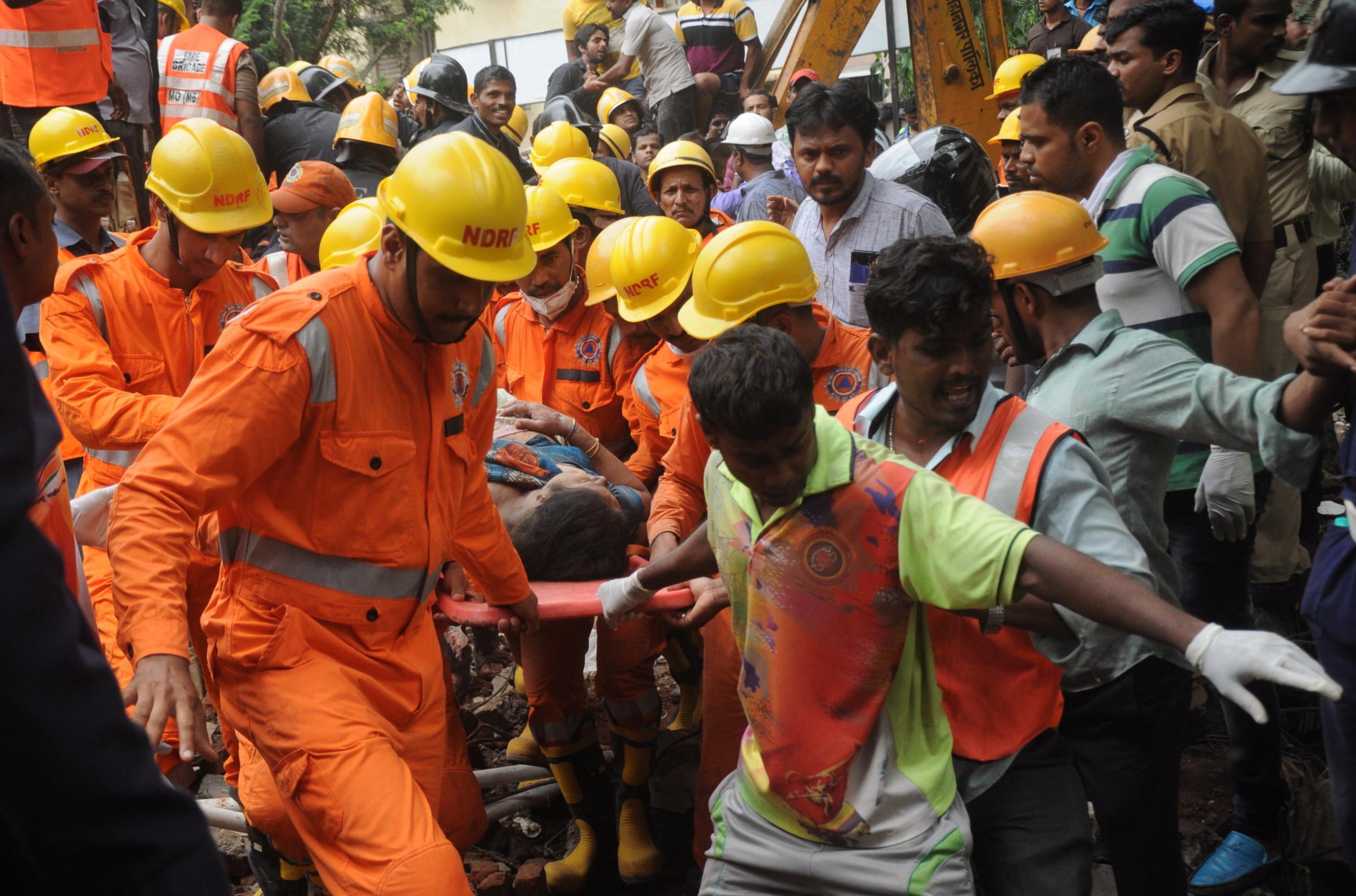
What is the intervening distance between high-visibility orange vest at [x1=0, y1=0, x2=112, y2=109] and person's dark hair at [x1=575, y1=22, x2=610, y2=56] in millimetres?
6534

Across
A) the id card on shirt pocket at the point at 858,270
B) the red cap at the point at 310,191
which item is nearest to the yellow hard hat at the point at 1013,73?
the id card on shirt pocket at the point at 858,270

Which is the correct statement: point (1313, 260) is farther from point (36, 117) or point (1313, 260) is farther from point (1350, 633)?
point (36, 117)

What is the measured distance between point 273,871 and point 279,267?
3.06 metres

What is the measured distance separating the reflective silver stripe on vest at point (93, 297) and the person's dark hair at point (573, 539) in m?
1.98

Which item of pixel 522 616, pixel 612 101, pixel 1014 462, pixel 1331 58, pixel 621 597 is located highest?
pixel 1331 58

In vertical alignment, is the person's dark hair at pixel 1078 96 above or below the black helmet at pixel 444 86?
above

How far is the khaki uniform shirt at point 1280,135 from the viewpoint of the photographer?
511 cm

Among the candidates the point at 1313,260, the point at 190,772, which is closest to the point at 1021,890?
the point at 190,772

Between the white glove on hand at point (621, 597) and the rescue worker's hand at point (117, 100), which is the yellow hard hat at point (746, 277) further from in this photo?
the rescue worker's hand at point (117, 100)

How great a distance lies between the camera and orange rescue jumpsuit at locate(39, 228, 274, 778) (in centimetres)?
437

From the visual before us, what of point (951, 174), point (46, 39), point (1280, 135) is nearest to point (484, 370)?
point (951, 174)

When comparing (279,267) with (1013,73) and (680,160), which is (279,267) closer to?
(680,160)

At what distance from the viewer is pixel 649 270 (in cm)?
452

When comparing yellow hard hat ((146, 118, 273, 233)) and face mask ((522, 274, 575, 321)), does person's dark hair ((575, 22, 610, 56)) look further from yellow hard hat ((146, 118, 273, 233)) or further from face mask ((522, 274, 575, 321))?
yellow hard hat ((146, 118, 273, 233))
